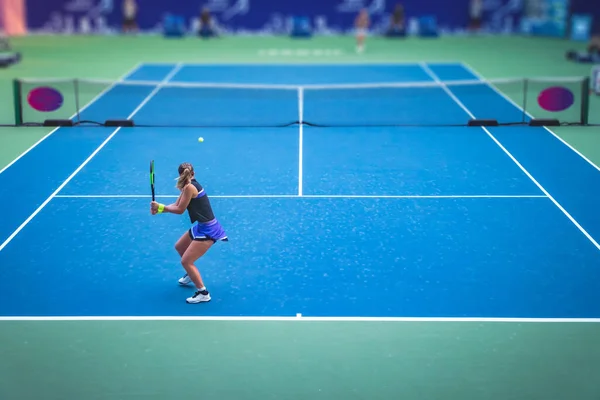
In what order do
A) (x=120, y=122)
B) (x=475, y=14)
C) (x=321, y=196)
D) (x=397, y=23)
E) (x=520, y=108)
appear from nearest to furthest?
(x=321, y=196), (x=120, y=122), (x=520, y=108), (x=397, y=23), (x=475, y=14)

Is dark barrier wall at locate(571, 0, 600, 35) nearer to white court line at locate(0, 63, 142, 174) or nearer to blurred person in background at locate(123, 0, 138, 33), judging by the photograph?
blurred person in background at locate(123, 0, 138, 33)

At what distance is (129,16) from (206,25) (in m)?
4.09

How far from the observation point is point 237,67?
30.4 metres

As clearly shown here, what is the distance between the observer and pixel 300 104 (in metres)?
22.7

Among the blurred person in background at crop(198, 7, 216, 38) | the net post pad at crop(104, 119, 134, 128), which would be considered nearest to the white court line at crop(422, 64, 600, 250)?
the net post pad at crop(104, 119, 134, 128)

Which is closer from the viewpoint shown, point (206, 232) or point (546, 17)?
point (206, 232)

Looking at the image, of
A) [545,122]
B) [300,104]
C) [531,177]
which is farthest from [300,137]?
[545,122]

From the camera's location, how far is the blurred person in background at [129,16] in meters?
42.2

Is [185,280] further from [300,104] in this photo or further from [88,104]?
[88,104]

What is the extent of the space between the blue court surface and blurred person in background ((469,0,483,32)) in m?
22.1

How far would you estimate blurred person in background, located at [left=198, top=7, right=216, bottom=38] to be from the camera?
134 ft

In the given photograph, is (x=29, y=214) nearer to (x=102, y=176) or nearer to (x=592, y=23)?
(x=102, y=176)

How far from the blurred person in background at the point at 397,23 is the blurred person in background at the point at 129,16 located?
1247cm

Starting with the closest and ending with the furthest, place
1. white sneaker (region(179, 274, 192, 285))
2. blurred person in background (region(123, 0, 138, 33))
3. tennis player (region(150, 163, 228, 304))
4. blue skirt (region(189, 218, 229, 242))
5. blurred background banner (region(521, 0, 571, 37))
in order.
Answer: tennis player (region(150, 163, 228, 304)) < blue skirt (region(189, 218, 229, 242)) < white sneaker (region(179, 274, 192, 285)) < blurred background banner (region(521, 0, 571, 37)) < blurred person in background (region(123, 0, 138, 33))
